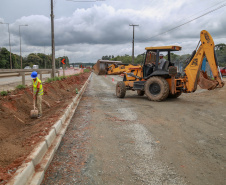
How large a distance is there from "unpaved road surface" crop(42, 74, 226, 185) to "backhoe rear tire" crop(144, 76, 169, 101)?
3173 mm

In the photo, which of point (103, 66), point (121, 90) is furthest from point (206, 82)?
point (103, 66)

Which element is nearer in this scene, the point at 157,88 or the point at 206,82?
the point at 206,82

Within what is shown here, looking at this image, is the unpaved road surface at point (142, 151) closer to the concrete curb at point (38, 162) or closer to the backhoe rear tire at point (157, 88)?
the concrete curb at point (38, 162)

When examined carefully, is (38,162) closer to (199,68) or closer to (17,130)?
(17,130)

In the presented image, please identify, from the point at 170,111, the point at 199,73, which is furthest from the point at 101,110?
the point at 199,73

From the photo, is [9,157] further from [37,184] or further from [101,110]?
[101,110]

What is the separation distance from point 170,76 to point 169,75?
0.22 m

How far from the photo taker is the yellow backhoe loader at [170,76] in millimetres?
9289

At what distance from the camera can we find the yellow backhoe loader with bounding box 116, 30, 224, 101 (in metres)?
9.29

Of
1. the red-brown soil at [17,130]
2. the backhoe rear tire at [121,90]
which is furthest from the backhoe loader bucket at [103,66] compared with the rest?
the red-brown soil at [17,130]

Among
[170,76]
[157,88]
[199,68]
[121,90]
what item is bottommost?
[121,90]

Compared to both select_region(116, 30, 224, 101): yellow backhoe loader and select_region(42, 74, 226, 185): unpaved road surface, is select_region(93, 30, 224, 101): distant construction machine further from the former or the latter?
select_region(42, 74, 226, 185): unpaved road surface

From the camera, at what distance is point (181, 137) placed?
5164mm

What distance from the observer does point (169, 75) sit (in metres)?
10.6
